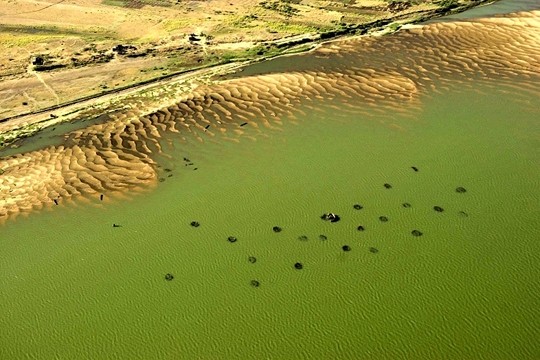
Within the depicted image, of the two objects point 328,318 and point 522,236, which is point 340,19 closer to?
point 522,236

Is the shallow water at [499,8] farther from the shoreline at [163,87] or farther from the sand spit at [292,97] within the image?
the sand spit at [292,97]

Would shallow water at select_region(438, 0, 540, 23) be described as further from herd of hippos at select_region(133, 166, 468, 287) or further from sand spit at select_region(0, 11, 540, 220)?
herd of hippos at select_region(133, 166, 468, 287)

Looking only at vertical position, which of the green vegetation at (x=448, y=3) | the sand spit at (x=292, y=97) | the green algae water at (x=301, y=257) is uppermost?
the green vegetation at (x=448, y=3)

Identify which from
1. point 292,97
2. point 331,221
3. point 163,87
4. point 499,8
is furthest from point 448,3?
point 331,221

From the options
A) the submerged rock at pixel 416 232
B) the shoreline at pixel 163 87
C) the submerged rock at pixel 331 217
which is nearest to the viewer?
the submerged rock at pixel 416 232

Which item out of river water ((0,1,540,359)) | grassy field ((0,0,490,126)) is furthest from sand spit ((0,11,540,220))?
grassy field ((0,0,490,126))

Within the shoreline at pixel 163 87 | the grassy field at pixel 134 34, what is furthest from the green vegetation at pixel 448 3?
the shoreline at pixel 163 87

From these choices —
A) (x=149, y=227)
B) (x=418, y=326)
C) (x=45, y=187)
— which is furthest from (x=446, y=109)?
(x=45, y=187)
